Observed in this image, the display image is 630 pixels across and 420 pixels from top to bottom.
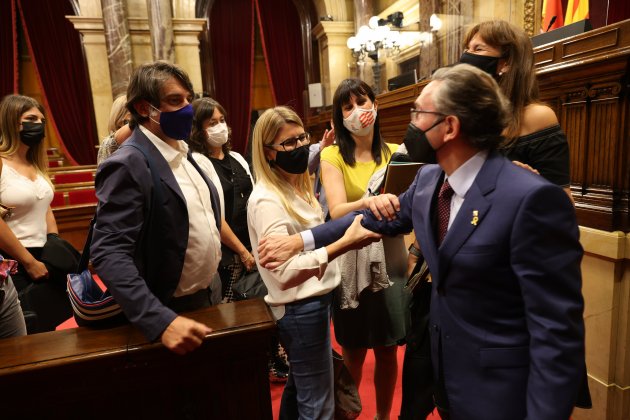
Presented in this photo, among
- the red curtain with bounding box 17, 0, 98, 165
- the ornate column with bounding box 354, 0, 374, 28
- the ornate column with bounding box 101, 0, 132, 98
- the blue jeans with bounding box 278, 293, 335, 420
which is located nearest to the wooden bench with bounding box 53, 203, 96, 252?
the ornate column with bounding box 101, 0, 132, 98

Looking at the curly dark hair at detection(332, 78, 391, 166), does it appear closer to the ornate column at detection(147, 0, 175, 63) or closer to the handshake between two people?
the handshake between two people

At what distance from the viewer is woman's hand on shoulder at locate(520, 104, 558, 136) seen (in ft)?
4.66

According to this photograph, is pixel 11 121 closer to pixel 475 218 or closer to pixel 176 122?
pixel 176 122

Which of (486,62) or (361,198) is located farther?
(361,198)

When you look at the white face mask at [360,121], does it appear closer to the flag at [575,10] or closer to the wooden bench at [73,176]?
the flag at [575,10]

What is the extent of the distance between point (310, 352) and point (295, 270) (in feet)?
1.20

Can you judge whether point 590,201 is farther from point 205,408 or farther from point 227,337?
point 205,408

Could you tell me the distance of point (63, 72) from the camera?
799cm

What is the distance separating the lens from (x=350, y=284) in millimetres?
1896

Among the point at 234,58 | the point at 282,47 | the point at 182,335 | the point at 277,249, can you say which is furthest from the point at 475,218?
the point at 282,47

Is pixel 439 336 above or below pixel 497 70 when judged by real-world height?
below

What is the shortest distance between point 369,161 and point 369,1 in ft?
24.0

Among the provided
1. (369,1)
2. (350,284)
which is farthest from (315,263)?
(369,1)

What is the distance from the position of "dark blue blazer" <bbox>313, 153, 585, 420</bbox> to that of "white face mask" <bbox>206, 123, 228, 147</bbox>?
69.2 inches
